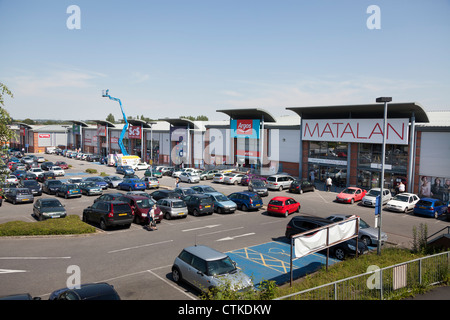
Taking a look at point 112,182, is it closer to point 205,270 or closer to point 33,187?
point 33,187

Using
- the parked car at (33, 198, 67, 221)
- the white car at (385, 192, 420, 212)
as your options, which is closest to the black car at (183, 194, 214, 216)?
the parked car at (33, 198, 67, 221)

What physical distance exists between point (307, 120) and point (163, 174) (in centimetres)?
2136

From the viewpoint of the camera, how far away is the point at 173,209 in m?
23.8

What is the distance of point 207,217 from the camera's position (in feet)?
82.1

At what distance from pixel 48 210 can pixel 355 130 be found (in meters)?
29.2

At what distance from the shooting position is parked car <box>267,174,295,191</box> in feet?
123

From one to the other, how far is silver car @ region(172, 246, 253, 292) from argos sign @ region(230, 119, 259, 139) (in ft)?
115

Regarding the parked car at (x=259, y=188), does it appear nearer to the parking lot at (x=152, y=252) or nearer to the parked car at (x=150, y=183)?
the parking lot at (x=152, y=252)

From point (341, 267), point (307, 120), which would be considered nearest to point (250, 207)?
point (341, 267)

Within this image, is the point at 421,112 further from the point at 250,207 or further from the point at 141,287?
the point at 141,287

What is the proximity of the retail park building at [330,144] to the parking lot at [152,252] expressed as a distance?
28.6 feet

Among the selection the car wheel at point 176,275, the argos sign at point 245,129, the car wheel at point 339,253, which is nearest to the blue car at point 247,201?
the car wheel at point 339,253

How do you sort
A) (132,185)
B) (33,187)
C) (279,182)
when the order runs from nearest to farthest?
(33,187)
(132,185)
(279,182)

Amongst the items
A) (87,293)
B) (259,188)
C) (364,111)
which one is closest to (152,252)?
(87,293)
